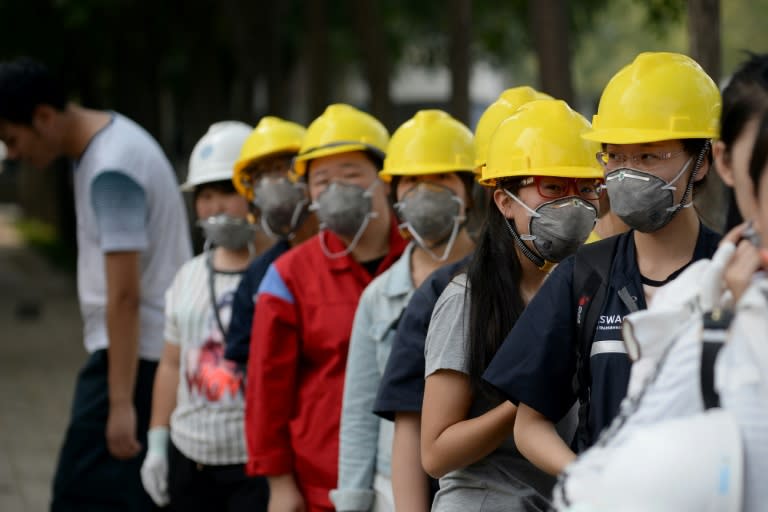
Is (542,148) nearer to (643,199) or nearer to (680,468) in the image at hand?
(643,199)

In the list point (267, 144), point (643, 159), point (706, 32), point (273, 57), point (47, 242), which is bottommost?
point (47, 242)

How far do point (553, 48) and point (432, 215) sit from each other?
19.9 feet

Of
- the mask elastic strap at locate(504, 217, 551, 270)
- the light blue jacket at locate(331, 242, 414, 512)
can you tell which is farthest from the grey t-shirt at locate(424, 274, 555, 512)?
the light blue jacket at locate(331, 242, 414, 512)

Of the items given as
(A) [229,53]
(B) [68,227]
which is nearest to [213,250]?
(A) [229,53]

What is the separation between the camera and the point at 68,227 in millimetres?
30359

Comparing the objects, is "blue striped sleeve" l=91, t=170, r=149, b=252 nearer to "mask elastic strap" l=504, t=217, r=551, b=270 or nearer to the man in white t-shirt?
the man in white t-shirt

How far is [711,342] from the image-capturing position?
232 cm

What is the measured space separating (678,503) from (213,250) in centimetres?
418

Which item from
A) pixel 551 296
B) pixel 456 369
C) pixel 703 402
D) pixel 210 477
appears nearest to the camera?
pixel 703 402

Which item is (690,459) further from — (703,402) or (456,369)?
(456,369)

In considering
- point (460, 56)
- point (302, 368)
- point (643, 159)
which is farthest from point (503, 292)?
point (460, 56)

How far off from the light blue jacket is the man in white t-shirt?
1624 millimetres

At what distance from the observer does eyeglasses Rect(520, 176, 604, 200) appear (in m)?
3.75

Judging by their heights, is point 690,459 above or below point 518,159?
below
